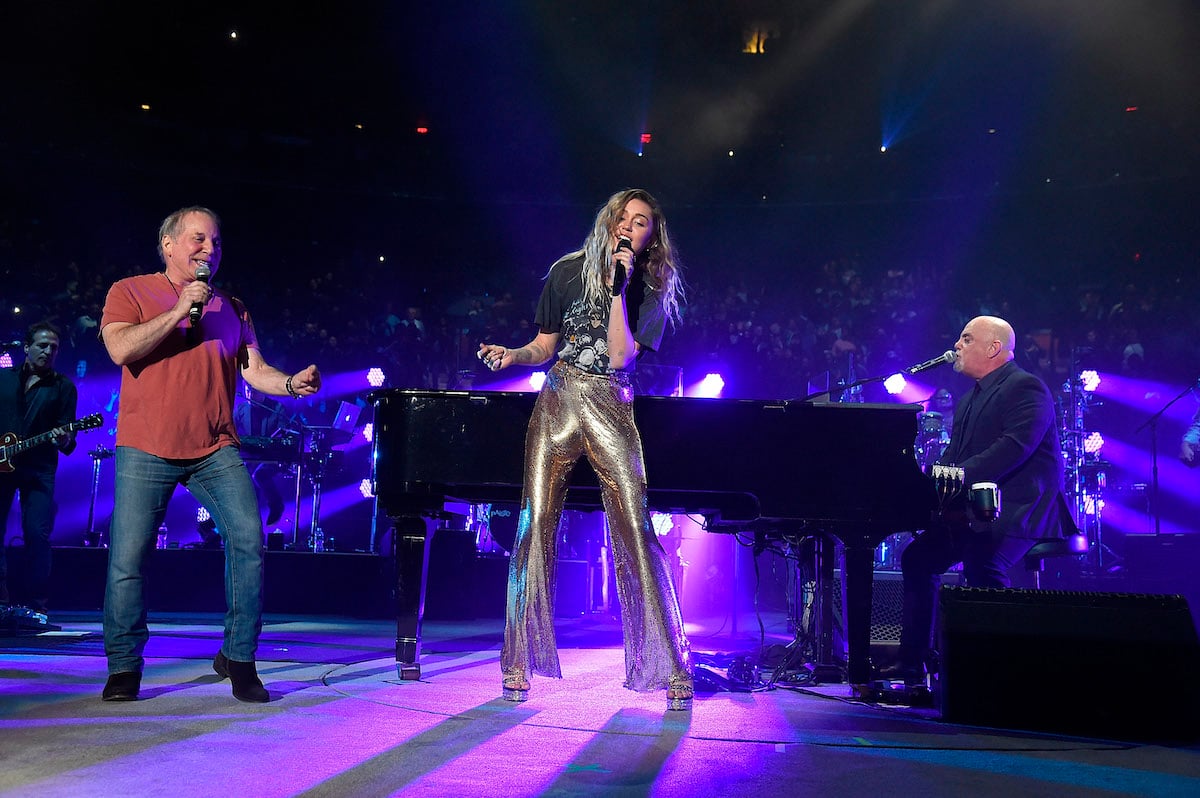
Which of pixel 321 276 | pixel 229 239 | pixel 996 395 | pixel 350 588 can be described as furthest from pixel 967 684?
pixel 229 239

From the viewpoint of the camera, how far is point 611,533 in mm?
3553

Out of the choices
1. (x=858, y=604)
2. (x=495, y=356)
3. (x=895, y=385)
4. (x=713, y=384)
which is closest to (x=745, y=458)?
(x=858, y=604)

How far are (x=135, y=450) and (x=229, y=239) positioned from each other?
48.7 ft

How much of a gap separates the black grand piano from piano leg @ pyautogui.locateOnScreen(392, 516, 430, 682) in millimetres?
24

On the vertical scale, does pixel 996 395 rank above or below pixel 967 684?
above

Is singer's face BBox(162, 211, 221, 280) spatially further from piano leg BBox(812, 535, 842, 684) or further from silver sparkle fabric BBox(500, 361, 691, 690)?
piano leg BBox(812, 535, 842, 684)

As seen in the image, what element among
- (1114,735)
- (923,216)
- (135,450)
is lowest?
(1114,735)

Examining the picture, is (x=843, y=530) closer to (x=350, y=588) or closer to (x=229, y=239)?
(x=350, y=588)

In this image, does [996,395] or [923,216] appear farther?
[923,216]

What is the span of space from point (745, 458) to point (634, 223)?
1.16 metres

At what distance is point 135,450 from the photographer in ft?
11.0

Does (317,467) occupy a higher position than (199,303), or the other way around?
(317,467)

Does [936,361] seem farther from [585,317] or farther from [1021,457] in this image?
[585,317]

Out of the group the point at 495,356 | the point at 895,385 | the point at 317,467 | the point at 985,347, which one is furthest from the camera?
the point at 895,385
